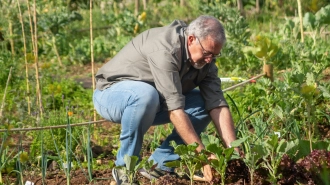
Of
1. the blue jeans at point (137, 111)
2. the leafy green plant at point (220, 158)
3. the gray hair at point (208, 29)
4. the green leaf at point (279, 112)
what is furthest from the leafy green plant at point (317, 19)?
the leafy green plant at point (220, 158)

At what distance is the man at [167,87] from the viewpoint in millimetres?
3734

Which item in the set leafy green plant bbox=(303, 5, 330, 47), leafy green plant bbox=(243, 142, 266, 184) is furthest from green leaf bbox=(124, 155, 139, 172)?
leafy green plant bbox=(303, 5, 330, 47)

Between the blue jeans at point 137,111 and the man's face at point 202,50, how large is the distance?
0.29 meters

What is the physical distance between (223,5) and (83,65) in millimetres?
1956

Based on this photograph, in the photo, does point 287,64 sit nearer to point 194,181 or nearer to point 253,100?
point 253,100

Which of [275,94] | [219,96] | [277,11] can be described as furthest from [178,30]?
[277,11]

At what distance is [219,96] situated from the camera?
13.6 feet

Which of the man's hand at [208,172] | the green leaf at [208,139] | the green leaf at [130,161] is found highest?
the green leaf at [208,139]

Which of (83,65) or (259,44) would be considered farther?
(83,65)

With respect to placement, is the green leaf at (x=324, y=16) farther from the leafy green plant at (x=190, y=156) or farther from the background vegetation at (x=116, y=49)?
the leafy green plant at (x=190, y=156)

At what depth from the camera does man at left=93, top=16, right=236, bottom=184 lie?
3734mm

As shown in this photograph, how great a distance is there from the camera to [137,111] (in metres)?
3.84

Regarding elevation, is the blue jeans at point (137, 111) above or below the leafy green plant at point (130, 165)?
above

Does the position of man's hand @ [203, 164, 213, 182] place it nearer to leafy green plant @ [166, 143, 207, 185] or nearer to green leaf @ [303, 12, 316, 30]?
leafy green plant @ [166, 143, 207, 185]
